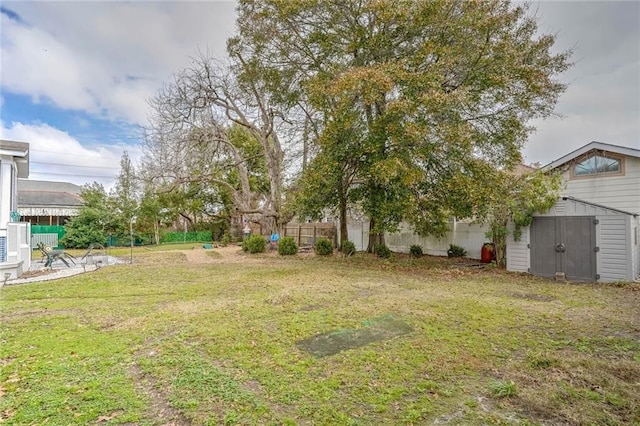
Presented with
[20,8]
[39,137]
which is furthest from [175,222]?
[20,8]

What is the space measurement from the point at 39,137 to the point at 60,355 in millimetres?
18869

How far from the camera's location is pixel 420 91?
884cm

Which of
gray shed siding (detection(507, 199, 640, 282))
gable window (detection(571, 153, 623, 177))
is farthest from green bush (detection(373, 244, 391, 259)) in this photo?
gable window (detection(571, 153, 623, 177))

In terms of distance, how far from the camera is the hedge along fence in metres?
23.1

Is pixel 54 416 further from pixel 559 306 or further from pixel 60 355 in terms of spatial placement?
pixel 559 306

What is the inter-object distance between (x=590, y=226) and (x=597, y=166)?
11.3 ft

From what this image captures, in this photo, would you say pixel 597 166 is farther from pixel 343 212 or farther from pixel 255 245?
pixel 255 245

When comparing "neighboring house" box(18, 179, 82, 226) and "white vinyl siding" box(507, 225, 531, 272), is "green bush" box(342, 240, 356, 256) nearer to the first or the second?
"white vinyl siding" box(507, 225, 531, 272)

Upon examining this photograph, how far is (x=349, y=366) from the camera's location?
10.8 feet

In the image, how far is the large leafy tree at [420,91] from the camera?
8.78 meters

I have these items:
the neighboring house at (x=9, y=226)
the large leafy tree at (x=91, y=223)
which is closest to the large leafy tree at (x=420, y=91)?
the neighboring house at (x=9, y=226)

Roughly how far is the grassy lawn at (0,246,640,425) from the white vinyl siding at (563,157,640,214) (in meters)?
4.24

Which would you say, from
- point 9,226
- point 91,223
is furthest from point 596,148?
point 91,223

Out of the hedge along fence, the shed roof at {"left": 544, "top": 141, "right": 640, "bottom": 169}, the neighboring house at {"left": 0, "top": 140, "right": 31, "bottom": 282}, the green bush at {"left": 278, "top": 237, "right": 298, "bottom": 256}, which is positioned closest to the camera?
the neighboring house at {"left": 0, "top": 140, "right": 31, "bottom": 282}
